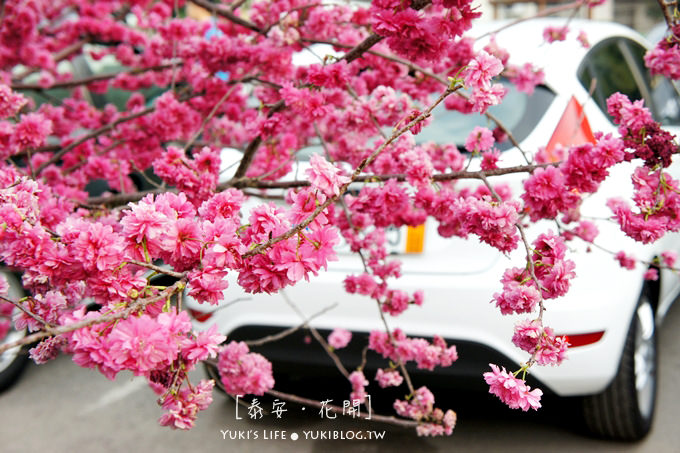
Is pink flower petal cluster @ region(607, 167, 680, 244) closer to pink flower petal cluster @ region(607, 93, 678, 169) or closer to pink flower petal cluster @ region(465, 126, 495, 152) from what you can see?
pink flower petal cluster @ region(607, 93, 678, 169)

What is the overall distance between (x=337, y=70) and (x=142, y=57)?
6.29 feet

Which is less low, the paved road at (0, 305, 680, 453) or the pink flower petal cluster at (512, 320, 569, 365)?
the pink flower petal cluster at (512, 320, 569, 365)

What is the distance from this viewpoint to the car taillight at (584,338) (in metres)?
2.03

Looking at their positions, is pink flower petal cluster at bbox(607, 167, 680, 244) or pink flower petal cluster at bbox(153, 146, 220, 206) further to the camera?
pink flower petal cluster at bbox(153, 146, 220, 206)

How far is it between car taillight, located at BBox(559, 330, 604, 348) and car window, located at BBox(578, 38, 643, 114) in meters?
0.96

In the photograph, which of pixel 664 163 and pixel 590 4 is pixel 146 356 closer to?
pixel 664 163

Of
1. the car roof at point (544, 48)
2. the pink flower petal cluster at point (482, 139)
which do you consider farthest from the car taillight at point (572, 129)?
the pink flower petal cluster at point (482, 139)

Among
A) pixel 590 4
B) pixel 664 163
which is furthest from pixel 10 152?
pixel 590 4

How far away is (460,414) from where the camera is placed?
276 centimetres

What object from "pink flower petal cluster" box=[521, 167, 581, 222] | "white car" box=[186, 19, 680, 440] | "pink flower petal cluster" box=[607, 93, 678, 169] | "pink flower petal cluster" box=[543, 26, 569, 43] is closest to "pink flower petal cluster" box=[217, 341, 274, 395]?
"white car" box=[186, 19, 680, 440]

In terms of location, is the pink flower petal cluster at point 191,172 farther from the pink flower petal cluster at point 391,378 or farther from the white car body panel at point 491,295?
the pink flower petal cluster at point 391,378

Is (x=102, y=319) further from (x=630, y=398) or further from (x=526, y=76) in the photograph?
(x=630, y=398)

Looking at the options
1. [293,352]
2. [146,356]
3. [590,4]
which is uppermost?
[590,4]

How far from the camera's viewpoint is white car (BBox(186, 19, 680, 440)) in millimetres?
2072
